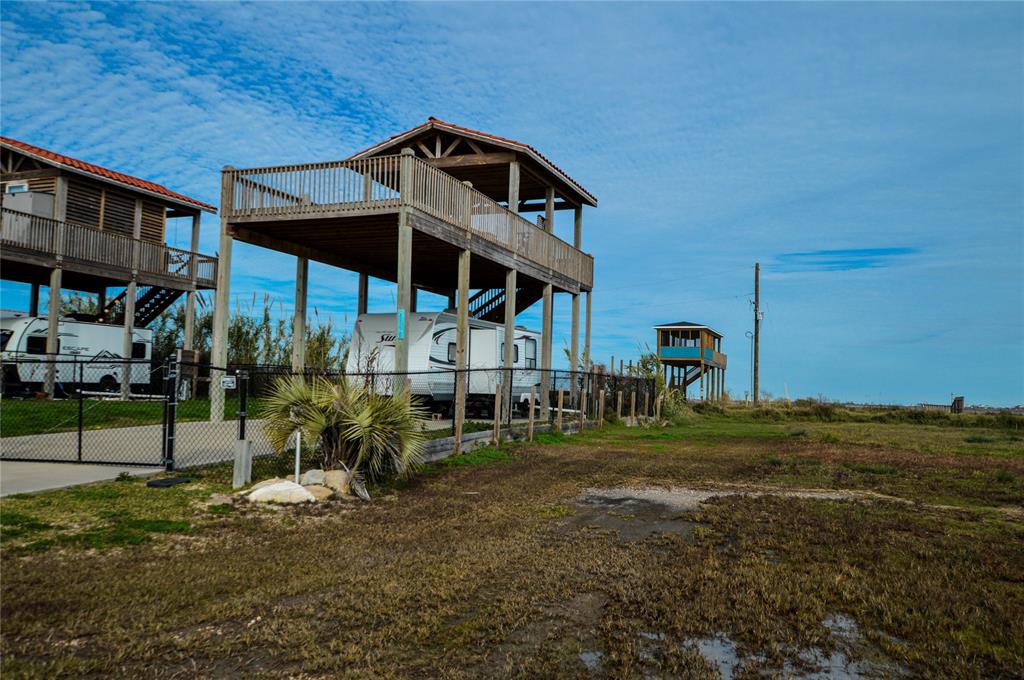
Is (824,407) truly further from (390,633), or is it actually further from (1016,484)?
(390,633)

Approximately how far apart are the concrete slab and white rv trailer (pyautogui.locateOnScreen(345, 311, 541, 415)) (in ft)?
25.3

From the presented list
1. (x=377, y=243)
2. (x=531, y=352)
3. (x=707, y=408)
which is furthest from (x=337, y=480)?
(x=707, y=408)

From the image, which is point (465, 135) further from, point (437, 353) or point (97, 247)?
point (97, 247)

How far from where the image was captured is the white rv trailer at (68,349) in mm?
22344

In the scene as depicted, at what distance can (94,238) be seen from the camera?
24.1 meters

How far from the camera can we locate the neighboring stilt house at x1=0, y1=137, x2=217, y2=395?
22.3 meters

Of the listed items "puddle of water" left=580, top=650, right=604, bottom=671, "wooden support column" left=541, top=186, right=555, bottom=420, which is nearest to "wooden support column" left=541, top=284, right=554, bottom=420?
"wooden support column" left=541, top=186, right=555, bottom=420

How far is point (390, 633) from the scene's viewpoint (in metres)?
4.45

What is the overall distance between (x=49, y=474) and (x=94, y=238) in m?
17.2

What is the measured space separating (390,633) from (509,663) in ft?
2.74

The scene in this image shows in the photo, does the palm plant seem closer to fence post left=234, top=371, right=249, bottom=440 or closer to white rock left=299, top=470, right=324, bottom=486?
white rock left=299, top=470, right=324, bottom=486

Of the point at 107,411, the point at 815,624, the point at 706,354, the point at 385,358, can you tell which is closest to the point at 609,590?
the point at 815,624

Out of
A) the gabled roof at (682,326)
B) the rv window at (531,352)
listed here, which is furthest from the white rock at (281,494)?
the gabled roof at (682,326)

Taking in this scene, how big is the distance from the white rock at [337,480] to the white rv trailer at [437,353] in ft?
25.7
